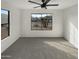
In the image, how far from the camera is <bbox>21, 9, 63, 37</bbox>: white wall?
1090cm

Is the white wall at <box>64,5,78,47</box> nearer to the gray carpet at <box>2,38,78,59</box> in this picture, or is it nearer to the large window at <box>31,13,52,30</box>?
the gray carpet at <box>2,38,78,59</box>

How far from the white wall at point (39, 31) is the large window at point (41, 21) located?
28 centimetres

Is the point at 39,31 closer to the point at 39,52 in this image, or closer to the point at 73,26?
the point at 73,26

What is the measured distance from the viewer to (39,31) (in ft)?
36.2

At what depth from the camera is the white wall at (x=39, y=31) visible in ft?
35.8

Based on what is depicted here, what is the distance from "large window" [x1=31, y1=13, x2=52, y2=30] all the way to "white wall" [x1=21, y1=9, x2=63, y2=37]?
28 centimetres

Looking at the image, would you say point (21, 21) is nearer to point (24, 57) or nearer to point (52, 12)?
point (52, 12)

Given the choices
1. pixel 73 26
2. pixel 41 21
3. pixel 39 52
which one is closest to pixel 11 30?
pixel 39 52

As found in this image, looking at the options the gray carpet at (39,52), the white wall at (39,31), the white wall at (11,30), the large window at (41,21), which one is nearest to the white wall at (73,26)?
the gray carpet at (39,52)

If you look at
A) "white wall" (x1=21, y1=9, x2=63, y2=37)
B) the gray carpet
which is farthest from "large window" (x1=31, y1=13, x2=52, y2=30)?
the gray carpet

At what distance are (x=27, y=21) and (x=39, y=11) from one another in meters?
1.37

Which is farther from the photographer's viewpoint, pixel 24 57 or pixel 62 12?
pixel 62 12

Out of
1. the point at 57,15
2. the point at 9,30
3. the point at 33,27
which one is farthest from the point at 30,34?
the point at 9,30

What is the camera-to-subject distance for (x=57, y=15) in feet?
35.9
